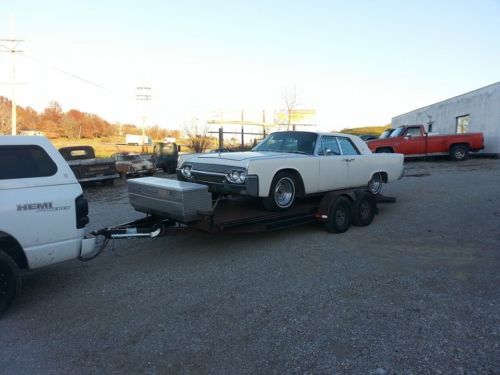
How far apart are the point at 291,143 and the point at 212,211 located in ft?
8.41

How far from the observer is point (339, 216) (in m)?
7.49

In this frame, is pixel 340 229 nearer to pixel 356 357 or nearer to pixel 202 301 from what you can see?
pixel 202 301

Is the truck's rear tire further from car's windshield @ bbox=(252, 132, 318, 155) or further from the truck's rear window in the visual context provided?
the truck's rear window

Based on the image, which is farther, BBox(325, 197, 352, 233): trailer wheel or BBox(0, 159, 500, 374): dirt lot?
BBox(325, 197, 352, 233): trailer wheel

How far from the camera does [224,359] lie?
337 cm

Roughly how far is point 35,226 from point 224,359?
2.45 metres

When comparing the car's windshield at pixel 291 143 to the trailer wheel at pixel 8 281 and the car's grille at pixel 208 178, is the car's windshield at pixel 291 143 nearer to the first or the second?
the car's grille at pixel 208 178

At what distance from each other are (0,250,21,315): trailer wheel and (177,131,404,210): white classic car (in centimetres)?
310

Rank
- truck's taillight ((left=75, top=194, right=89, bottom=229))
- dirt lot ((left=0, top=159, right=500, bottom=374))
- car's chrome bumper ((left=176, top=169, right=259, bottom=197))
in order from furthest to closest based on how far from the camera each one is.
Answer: car's chrome bumper ((left=176, top=169, right=259, bottom=197)) → truck's taillight ((left=75, top=194, right=89, bottom=229)) → dirt lot ((left=0, top=159, right=500, bottom=374))

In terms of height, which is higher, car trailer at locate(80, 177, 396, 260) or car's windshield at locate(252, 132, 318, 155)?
car's windshield at locate(252, 132, 318, 155)

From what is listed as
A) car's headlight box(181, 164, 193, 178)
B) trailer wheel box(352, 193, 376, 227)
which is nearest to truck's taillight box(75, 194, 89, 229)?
car's headlight box(181, 164, 193, 178)

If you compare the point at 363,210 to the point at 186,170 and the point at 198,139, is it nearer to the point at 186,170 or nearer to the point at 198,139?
the point at 186,170

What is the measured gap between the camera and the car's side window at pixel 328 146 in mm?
7538

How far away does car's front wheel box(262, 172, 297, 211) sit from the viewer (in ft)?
21.3
